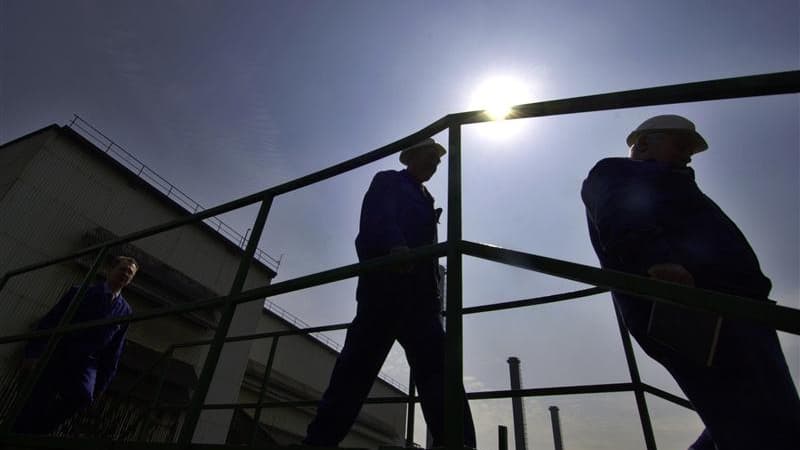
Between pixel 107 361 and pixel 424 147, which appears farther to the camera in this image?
pixel 107 361

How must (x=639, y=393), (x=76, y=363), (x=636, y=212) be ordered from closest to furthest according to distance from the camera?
(x=636, y=212)
(x=639, y=393)
(x=76, y=363)

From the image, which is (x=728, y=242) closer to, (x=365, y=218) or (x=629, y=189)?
(x=629, y=189)

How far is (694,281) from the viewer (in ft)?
3.81

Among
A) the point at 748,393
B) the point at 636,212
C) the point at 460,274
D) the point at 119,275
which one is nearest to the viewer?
the point at 748,393

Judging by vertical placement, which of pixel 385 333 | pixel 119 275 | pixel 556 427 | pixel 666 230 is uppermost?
pixel 556 427

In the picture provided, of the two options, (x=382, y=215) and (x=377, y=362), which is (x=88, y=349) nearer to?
(x=377, y=362)

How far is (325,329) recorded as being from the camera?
3.21 metres

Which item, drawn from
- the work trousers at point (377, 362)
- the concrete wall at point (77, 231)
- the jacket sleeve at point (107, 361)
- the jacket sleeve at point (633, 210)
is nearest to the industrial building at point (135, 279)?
the concrete wall at point (77, 231)

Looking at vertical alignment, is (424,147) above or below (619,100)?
above

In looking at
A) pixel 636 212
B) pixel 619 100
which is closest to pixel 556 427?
pixel 636 212

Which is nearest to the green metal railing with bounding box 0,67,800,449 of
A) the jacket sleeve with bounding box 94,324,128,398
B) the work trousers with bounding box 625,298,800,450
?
the work trousers with bounding box 625,298,800,450

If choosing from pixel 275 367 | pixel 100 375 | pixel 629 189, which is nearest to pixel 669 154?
pixel 629 189

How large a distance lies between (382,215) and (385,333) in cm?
53

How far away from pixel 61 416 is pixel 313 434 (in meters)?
2.17
